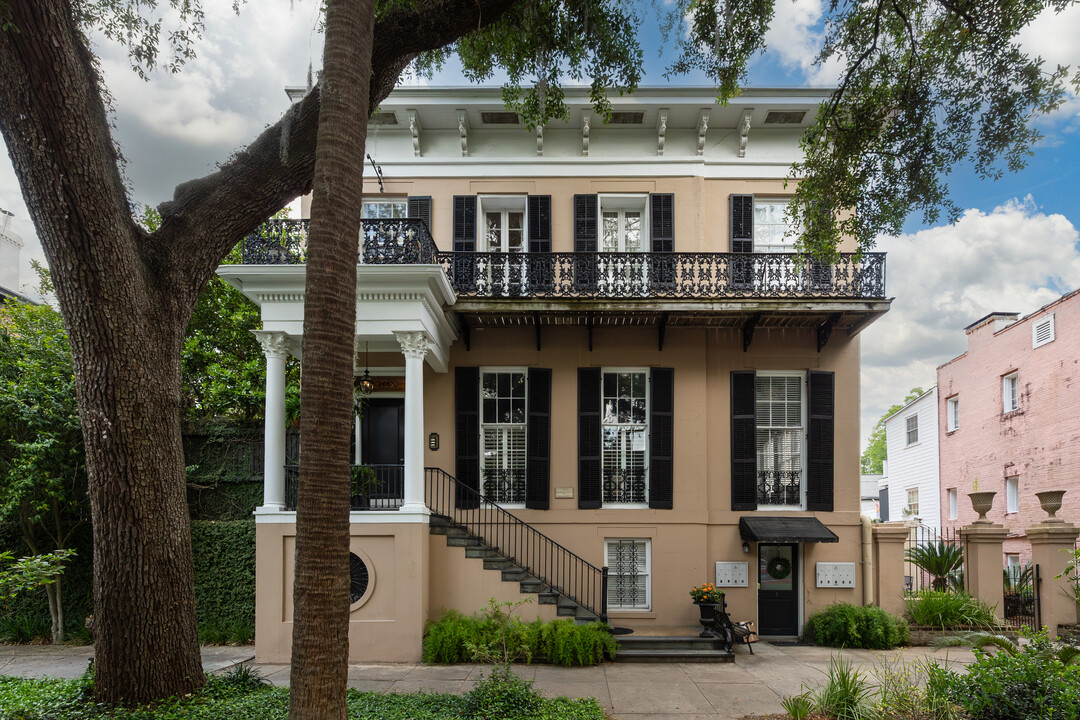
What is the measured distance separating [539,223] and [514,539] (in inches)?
235

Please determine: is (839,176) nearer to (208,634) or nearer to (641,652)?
(641,652)

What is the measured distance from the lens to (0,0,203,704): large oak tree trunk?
570 cm

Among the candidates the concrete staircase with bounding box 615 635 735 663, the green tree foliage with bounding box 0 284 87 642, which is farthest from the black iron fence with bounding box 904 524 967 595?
the green tree foliage with bounding box 0 284 87 642

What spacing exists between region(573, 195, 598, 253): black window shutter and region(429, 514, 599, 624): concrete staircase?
572 centimetres

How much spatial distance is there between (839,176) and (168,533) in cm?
Result: 958

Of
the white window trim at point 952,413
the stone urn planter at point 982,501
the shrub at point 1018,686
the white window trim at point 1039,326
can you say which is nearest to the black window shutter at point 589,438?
the stone urn planter at point 982,501

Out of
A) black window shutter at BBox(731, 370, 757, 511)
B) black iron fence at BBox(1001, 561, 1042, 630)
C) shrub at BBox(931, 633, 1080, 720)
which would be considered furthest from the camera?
black window shutter at BBox(731, 370, 757, 511)

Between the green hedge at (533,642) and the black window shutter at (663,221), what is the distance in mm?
7000

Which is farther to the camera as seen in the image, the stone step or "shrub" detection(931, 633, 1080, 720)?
the stone step

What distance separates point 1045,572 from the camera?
482 inches

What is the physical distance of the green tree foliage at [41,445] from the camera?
11078 mm

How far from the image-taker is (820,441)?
1273cm

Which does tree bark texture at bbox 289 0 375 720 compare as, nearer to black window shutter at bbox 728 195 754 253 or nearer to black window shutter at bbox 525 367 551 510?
black window shutter at bbox 525 367 551 510

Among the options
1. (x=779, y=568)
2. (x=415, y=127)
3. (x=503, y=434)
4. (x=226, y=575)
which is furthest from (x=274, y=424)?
(x=779, y=568)
